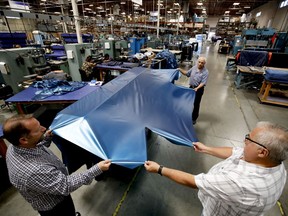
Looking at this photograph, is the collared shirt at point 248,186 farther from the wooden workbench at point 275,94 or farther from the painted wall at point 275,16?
the painted wall at point 275,16

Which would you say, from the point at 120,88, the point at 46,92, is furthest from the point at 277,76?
the point at 46,92

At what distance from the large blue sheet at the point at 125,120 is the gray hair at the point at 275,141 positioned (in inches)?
27.5

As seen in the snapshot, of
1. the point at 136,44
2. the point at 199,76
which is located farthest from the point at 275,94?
the point at 136,44

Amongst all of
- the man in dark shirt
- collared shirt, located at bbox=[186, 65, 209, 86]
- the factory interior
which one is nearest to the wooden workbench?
the factory interior

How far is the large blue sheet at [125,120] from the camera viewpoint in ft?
4.25

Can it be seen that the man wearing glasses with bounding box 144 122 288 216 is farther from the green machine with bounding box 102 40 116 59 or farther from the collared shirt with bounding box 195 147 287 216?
the green machine with bounding box 102 40 116 59

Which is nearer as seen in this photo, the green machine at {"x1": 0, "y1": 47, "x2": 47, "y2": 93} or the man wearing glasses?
the man wearing glasses

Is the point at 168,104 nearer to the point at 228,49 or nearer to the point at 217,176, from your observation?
the point at 217,176

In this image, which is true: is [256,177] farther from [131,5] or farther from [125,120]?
[131,5]

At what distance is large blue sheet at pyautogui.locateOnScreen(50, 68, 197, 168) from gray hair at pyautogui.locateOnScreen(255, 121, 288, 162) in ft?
2.29

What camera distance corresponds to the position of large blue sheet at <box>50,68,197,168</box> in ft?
4.25

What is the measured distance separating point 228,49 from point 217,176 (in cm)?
1687

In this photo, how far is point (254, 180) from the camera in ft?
2.66

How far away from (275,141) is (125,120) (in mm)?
1176
